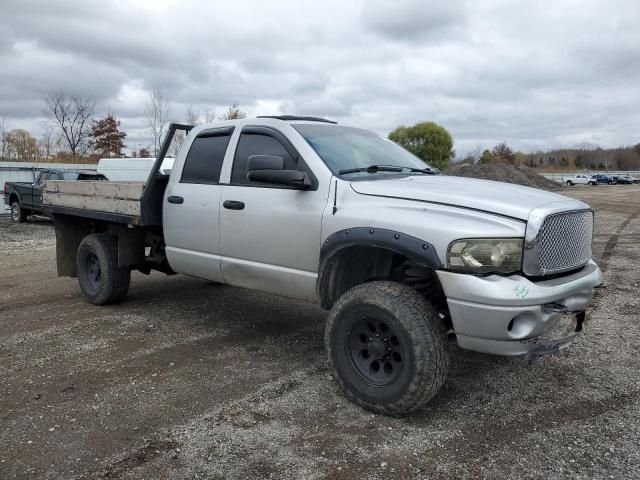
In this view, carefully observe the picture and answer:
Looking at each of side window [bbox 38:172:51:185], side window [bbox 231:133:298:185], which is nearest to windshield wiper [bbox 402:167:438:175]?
side window [bbox 231:133:298:185]

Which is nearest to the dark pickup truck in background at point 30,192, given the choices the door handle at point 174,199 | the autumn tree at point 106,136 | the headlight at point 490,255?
the door handle at point 174,199

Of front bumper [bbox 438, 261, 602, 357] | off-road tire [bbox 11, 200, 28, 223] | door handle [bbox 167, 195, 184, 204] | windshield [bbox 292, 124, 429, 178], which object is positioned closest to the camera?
front bumper [bbox 438, 261, 602, 357]

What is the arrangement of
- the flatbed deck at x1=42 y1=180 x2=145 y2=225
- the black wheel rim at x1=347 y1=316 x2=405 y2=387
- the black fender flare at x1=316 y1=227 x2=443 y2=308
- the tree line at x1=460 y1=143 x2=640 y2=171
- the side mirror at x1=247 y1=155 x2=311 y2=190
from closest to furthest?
the black fender flare at x1=316 y1=227 x2=443 y2=308 → the black wheel rim at x1=347 y1=316 x2=405 y2=387 → the side mirror at x1=247 y1=155 x2=311 y2=190 → the flatbed deck at x1=42 y1=180 x2=145 y2=225 → the tree line at x1=460 y1=143 x2=640 y2=171

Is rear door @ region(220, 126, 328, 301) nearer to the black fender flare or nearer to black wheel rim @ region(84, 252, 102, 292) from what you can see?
the black fender flare

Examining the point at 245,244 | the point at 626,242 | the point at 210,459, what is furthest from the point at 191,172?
the point at 626,242

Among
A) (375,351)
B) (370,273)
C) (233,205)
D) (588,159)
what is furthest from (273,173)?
(588,159)

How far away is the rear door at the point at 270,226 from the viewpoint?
421 cm

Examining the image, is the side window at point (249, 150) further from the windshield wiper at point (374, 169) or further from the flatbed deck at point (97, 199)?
the flatbed deck at point (97, 199)

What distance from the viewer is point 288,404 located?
388 cm

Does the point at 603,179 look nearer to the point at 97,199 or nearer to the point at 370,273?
the point at 97,199

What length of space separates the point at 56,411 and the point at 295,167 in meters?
2.47

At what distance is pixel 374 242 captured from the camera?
12.1 feet

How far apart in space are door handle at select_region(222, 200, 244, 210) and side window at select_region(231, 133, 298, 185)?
0.61ft

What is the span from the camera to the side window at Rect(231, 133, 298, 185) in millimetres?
4645
